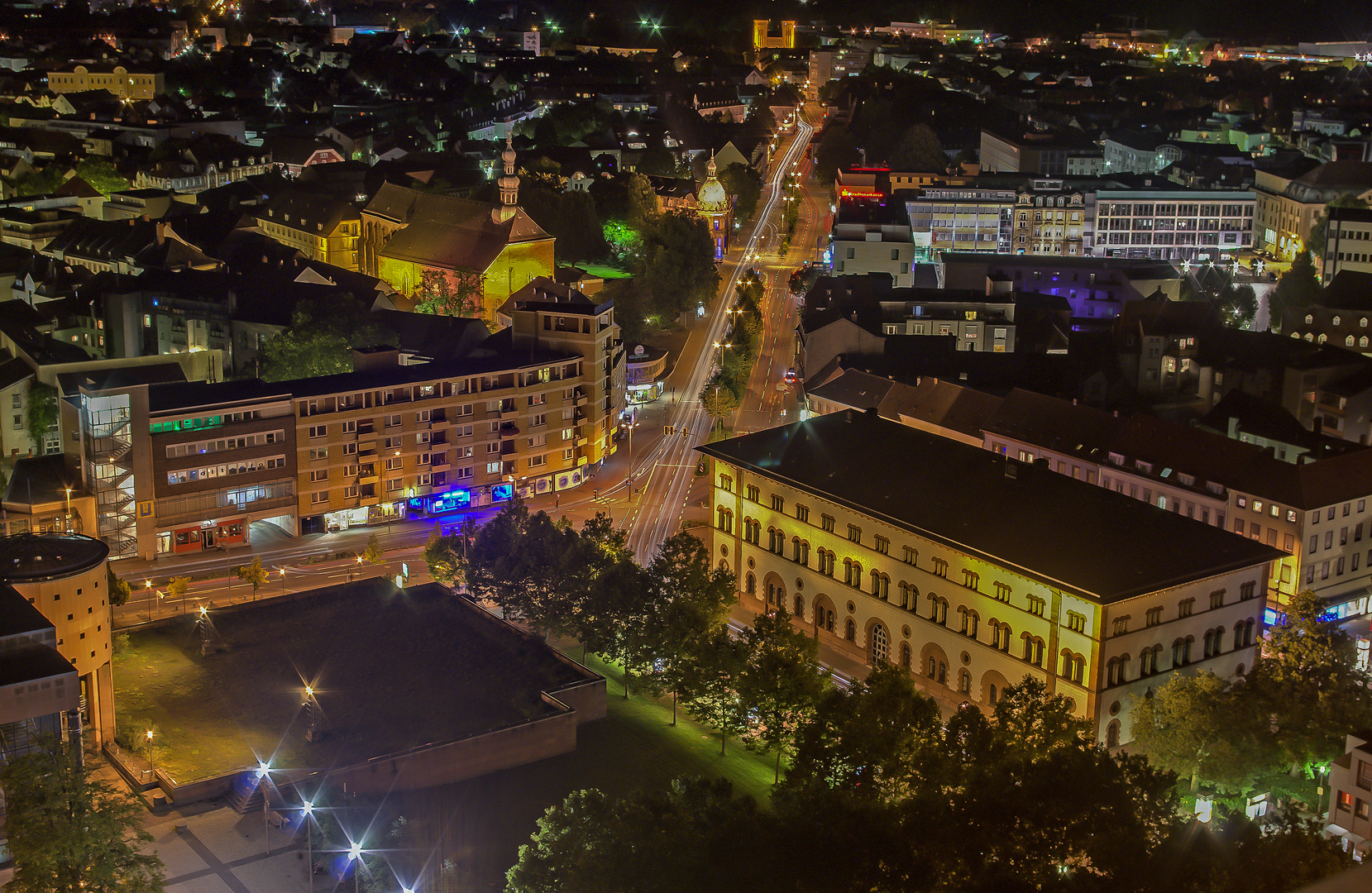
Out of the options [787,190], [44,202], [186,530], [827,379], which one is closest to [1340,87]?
[787,190]

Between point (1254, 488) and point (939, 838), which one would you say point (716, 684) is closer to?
point (939, 838)

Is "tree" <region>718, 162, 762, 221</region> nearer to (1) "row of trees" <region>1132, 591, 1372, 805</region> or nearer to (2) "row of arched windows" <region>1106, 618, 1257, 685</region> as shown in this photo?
(2) "row of arched windows" <region>1106, 618, 1257, 685</region>

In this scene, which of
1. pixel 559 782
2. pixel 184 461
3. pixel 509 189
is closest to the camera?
pixel 559 782

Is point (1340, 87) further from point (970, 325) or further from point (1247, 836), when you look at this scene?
point (1247, 836)

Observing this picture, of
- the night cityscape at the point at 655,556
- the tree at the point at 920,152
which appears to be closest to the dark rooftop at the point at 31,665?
the night cityscape at the point at 655,556

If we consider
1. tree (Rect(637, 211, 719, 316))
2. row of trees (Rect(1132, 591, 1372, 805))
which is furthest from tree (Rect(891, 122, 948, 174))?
row of trees (Rect(1132, 591, 1372, 805))

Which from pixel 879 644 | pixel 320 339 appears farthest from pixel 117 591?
pixel 879 644
